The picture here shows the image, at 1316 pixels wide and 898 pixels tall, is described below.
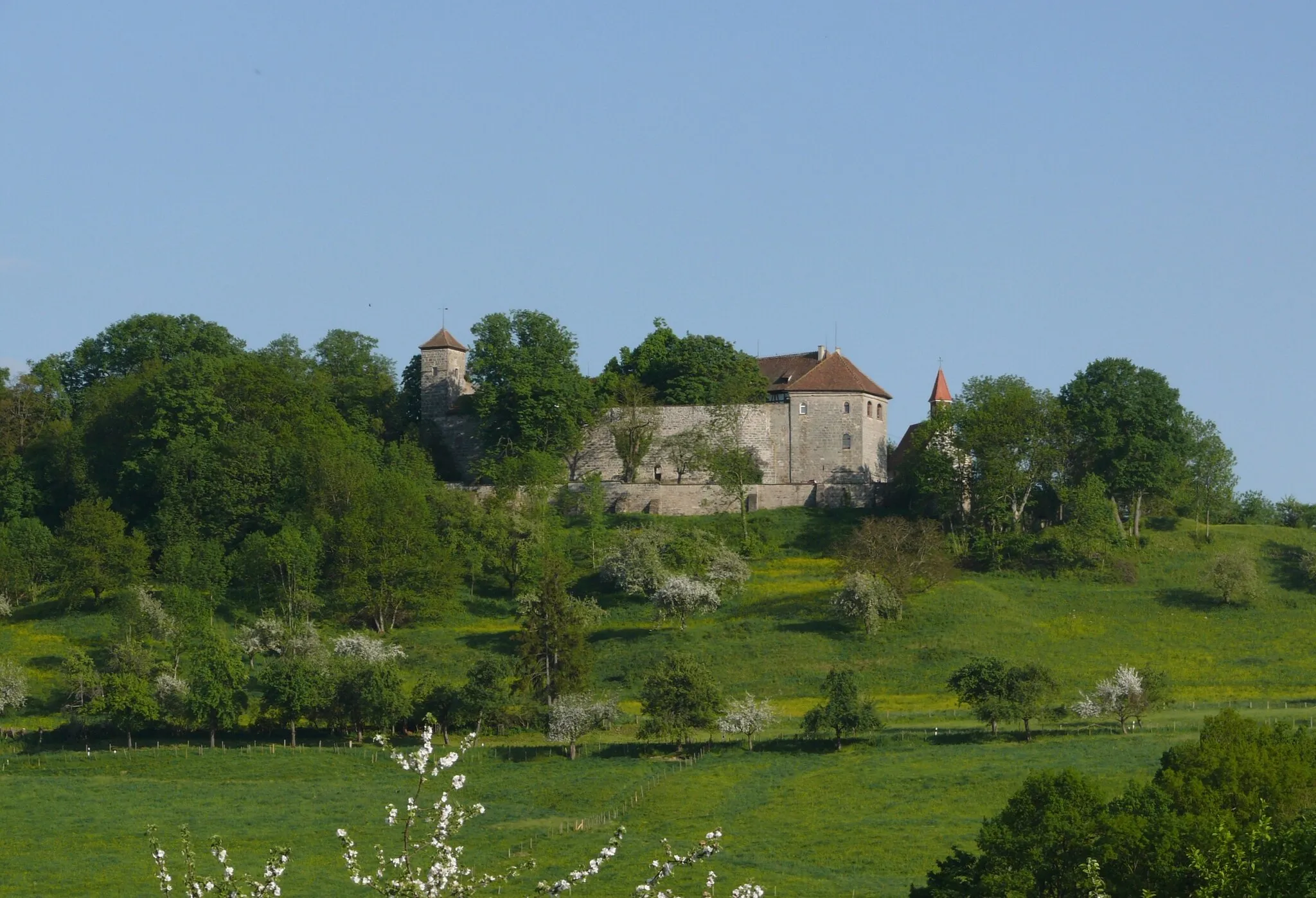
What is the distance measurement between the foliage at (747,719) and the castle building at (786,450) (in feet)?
104

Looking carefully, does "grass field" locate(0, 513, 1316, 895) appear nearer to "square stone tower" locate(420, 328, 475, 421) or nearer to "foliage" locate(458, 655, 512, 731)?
"foliage" locate(458, 655, 512, 731)

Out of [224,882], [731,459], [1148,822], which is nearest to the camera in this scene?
[224,882]

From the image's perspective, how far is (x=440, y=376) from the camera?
10188 cm

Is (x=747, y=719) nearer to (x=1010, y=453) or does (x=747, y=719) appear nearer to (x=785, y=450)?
(x=1010, y=453)

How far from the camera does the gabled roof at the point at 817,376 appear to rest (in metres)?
97.8

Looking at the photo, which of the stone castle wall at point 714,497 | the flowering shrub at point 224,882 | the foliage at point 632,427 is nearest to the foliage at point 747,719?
the stone castle wall at point 714,497

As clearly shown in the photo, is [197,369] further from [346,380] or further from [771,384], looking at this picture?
[771,384]

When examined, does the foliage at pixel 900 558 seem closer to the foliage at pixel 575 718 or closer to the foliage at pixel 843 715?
the foliage at pixel 843 715

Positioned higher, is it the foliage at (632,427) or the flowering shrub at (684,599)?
the foliage at (632,427)

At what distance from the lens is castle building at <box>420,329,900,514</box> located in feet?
312

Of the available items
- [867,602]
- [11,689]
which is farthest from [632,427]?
[11,689]

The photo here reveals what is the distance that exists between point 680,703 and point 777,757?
4.01 metres

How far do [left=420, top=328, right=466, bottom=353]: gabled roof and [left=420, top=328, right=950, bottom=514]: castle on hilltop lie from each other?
444cm

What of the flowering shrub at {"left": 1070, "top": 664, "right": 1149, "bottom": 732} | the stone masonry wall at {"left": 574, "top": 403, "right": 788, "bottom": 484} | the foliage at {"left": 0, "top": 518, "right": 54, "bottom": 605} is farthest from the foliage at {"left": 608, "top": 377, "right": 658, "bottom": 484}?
the flowering shrub at {"left": 1070, "top": 664, "right": 1149, "bottom": 732}
